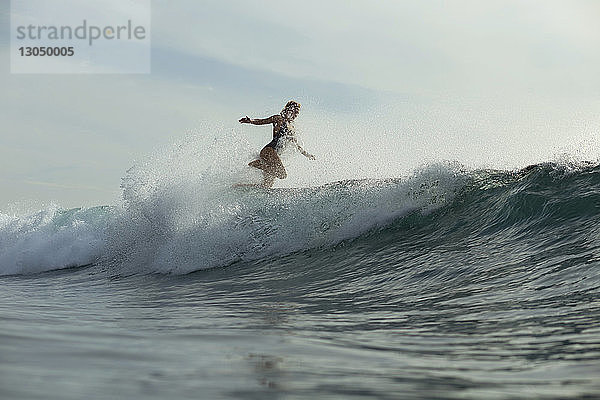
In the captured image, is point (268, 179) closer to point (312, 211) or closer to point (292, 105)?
point (292, 105)

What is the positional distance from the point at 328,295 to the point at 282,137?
5.93 m

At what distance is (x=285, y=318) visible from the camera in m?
4.37

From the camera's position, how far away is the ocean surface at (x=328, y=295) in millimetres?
2268

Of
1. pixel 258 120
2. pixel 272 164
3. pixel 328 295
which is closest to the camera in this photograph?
pixel 328 295

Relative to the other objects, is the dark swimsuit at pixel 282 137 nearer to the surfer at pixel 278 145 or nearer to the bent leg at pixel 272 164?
the surfer at pixel 278 145

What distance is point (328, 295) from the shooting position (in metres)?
6.01

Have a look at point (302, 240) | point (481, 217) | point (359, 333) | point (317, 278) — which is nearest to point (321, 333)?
point (359, 333)

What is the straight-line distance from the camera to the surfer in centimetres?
1152

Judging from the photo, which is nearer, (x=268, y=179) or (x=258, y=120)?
(x=258, y=120)

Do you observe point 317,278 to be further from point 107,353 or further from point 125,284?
point 107,353

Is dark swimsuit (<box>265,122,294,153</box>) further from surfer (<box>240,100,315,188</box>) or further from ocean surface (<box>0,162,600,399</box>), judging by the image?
ocean surface (<box>0,162,600,399</box>)

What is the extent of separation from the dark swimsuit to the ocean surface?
0.94m

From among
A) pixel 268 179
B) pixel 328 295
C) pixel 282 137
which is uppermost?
pixel 282 137

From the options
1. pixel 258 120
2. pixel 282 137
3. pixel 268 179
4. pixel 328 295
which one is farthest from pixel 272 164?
pixel 328 295
